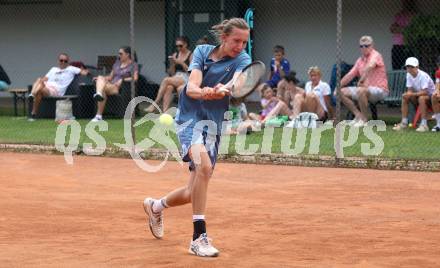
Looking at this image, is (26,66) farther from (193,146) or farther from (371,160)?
(193,146)

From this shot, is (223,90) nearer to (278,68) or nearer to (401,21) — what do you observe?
(278,68)

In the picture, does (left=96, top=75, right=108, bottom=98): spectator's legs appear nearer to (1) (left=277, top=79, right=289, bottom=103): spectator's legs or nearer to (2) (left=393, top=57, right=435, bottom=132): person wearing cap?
(1) (left=277, top=79, right=289, bottom=103): spectator's legs

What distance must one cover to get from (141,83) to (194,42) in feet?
5.17

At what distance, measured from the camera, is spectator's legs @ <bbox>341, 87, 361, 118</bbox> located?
16.7 metres

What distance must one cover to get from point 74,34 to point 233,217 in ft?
53.9

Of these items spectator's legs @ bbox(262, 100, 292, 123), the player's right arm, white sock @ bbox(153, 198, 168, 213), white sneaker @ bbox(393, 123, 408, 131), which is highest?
the player's right arm

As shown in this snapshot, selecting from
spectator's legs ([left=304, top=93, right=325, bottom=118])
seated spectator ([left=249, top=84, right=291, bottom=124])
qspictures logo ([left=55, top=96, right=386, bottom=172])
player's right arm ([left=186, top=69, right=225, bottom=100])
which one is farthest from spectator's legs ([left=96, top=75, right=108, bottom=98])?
player's right arm ([left=186, top=69, right=225, bottom=100])

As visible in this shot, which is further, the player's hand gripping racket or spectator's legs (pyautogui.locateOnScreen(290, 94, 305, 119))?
spectator's legs (pyautogui.locateOnScreen(290, 94, 305, 119))

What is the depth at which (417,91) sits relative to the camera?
1678 centimetres

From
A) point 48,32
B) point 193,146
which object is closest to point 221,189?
point 193,146

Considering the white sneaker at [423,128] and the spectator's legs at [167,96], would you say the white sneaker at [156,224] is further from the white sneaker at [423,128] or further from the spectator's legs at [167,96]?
the spectator's legs at [167,96]

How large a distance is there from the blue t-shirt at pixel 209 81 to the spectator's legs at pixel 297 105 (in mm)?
9328

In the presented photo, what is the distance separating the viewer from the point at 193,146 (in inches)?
299

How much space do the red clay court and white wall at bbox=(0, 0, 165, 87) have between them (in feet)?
35.2
